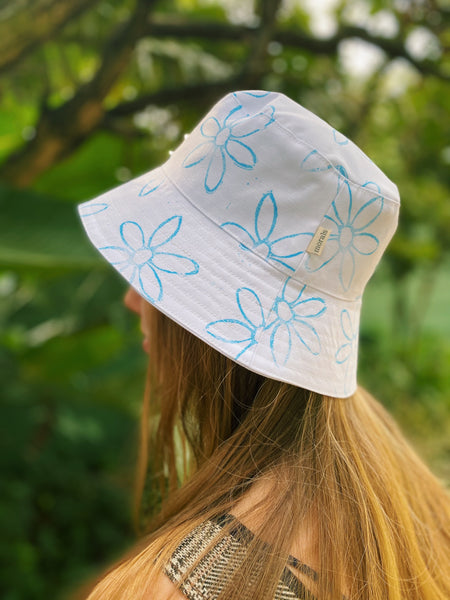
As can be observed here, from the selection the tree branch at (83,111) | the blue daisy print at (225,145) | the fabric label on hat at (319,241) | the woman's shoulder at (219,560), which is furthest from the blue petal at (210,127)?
the tree branch at (83,111)

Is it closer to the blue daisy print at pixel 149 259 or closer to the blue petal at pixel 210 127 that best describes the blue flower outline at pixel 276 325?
the blue daisy print at pixel 149 259

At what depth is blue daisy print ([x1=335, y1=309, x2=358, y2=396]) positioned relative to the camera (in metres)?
0.99

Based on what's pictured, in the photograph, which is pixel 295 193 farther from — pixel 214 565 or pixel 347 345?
pixel 214 565

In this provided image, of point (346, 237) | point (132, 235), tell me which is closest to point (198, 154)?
point (132, 235)

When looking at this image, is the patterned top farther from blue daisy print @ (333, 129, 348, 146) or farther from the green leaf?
the green leaf

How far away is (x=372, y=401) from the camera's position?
4.24 feet

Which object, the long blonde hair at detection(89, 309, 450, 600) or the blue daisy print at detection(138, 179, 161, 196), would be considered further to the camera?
the blue daisy print at detection(138, 179, 161, 196)

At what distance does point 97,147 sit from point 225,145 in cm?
213

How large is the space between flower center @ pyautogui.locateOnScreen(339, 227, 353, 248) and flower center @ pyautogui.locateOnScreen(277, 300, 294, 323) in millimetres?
127

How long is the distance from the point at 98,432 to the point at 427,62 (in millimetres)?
2723

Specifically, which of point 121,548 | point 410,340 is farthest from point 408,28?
point 410,340

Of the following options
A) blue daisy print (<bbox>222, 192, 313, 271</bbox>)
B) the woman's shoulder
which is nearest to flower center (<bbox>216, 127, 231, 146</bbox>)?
blue daisy print (<bbox>222, 192, 313, 271</bbox>)

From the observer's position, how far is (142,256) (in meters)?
0.99

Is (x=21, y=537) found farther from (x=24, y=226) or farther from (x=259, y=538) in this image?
(x=259, y=538)
